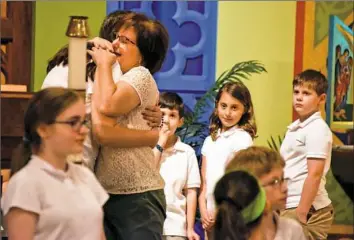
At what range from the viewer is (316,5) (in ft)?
15.6

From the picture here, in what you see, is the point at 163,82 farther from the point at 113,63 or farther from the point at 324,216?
the point at 113,63

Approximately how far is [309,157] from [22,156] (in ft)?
5.19

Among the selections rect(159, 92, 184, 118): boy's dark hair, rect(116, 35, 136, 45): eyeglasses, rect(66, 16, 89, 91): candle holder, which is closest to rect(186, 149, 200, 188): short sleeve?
rect(159, 92, 184, 118): boy's dark hair

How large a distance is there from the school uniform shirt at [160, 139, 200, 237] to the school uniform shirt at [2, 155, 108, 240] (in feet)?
4.90

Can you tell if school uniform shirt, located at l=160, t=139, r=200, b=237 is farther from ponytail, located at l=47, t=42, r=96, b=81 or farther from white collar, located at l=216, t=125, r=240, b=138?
ponytail, located at l=47, t=42, r=96, b=81

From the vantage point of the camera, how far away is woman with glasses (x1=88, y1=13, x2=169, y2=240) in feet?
6.77

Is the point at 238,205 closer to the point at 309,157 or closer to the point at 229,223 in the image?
the point at 229,223

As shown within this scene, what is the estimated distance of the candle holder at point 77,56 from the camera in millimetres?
1939

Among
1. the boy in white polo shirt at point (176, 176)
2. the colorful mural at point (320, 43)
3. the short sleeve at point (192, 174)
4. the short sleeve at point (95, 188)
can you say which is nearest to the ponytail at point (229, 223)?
the short sleeve at point (95, 188)

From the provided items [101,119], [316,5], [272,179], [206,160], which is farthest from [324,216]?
[316,5]

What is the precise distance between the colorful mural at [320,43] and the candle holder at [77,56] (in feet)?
9.39

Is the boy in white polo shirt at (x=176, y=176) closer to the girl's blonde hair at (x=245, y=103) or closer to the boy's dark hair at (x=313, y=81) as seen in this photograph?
the girl's blonde hair at (x=245, y=103)

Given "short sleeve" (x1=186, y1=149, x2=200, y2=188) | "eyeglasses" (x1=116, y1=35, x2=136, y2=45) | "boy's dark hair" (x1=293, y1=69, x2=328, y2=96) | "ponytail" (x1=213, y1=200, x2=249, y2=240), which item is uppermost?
"eyeglasses" (x1=116, y1=35, x2=136, y2=45)

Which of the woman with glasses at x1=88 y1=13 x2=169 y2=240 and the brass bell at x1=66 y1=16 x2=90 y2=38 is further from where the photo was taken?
the woman with glasses at x1=88 y1=13 x2=169 y2=240
